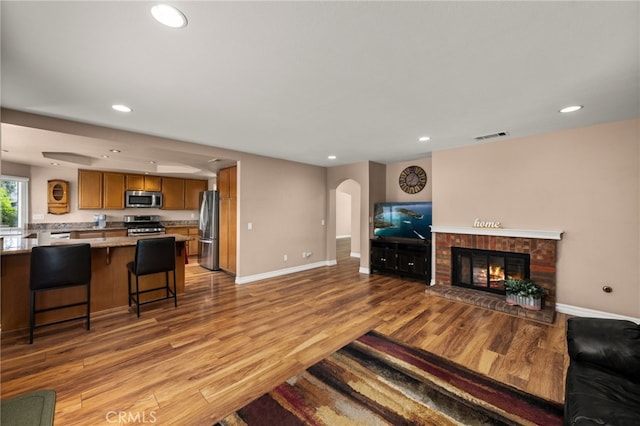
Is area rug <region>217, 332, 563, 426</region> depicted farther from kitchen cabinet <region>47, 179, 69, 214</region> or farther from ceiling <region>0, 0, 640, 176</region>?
kitchen cabinet <region>47, 179, 69, 214</region>

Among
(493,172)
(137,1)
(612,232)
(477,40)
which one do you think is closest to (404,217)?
(493,172)

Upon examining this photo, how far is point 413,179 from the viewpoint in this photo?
5684mm

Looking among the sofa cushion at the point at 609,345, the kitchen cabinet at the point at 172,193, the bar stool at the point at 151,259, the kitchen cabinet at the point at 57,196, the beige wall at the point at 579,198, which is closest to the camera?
the sofa cushion at the point at 609,345

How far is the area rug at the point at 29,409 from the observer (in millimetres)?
1666

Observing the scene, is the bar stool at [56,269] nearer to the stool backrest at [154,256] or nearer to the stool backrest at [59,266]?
the stool backrest at [59,266]

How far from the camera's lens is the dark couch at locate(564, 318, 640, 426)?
119 centimetres

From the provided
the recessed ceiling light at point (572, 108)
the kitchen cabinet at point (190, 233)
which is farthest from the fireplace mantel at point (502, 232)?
the kitchen cabinet at point (190, 233)

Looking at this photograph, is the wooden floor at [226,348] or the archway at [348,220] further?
the archway at [348,220]

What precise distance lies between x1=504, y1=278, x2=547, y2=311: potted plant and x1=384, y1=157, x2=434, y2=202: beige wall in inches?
89.5

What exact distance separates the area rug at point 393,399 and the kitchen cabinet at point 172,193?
654 cm

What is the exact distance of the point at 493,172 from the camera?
4062 mm

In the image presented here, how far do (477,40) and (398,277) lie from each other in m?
4.46

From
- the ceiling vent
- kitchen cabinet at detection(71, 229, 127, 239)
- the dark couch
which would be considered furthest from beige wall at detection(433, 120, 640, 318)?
kitchen cabinet at detection(71, 229, 127, 239)

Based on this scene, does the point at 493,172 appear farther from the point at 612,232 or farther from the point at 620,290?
the point at 620,290
